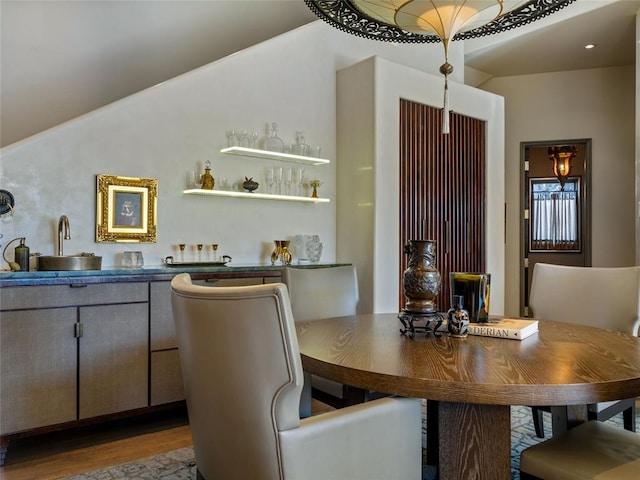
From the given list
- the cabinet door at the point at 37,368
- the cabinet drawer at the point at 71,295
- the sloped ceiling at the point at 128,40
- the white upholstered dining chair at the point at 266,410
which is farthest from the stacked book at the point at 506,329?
the sloped ceiling at the point at 128,40

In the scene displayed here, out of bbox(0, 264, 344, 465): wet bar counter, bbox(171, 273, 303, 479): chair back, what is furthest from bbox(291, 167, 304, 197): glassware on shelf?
bbox(171, 273, 303, 479): chair back

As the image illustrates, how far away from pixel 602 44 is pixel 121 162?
16.7ft

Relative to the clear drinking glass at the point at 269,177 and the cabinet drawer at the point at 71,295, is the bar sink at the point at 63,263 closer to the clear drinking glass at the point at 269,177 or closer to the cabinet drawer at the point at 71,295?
the cabinet drawer at the point at 71,295

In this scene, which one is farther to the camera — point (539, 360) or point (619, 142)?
point (619, 142)

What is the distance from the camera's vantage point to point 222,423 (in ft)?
4.19

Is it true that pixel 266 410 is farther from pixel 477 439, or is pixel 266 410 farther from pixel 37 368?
pixel 37 368

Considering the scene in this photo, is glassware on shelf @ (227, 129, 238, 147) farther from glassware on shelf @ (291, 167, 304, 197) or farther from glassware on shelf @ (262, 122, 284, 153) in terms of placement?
glassware on shelf @ (291, 167, 304, 197)

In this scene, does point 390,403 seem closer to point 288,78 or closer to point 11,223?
point 11,223

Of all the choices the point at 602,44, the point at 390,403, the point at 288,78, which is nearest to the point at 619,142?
the point at 602,44

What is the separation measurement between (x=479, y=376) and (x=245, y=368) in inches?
23.4

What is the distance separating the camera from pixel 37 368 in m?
2.47

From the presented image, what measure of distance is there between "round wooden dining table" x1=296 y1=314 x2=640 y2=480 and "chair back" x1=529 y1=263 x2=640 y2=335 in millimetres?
726

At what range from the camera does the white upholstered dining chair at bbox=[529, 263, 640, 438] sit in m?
2.33

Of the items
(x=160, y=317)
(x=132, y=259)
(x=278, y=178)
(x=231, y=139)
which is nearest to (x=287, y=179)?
(x=278, y=178)
